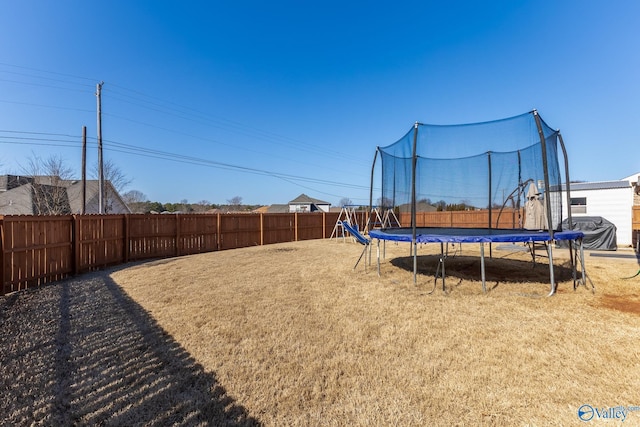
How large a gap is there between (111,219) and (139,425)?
6.95 metres

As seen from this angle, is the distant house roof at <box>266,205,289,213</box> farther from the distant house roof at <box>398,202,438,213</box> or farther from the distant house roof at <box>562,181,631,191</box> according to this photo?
the distant house roof at <box>398,202,438,213</box>

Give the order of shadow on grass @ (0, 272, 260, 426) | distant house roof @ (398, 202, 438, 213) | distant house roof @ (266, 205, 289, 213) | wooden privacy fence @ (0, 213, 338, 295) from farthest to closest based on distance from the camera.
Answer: distant house roof @ (266, 205, 289, 213), distant house roof @ (398, 202, 438, 213), wooden privacy fence @ (0, 213, 338, 295), shadow on grass @ (0, 272, 260, 426)

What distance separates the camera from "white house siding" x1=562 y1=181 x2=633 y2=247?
10.7 metres

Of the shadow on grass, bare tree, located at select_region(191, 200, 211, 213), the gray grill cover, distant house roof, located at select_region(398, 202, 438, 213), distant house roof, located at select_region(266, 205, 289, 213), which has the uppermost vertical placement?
bare tree, located at select_region(191, 200, 211, 213)

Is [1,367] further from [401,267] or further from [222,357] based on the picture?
[401,267]

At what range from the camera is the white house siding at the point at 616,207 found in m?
10.7

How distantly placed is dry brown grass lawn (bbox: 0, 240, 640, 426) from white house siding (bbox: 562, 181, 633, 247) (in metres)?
9.22

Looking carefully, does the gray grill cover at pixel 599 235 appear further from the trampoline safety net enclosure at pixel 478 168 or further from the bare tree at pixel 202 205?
the bare tree at pixel 202 205

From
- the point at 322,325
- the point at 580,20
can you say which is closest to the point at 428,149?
the point at 322,325

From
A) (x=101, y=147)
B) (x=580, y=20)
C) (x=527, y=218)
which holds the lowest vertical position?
(x=527, y=218)

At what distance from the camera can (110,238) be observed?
6.99m

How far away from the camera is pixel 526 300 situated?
3670 millimetres

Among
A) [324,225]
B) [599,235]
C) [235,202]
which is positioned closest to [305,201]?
[235,202]

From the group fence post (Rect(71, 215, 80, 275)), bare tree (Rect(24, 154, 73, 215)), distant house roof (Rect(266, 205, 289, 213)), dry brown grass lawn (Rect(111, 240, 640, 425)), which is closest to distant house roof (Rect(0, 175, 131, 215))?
bare tree (Rect(24, 154, 73, 215))
